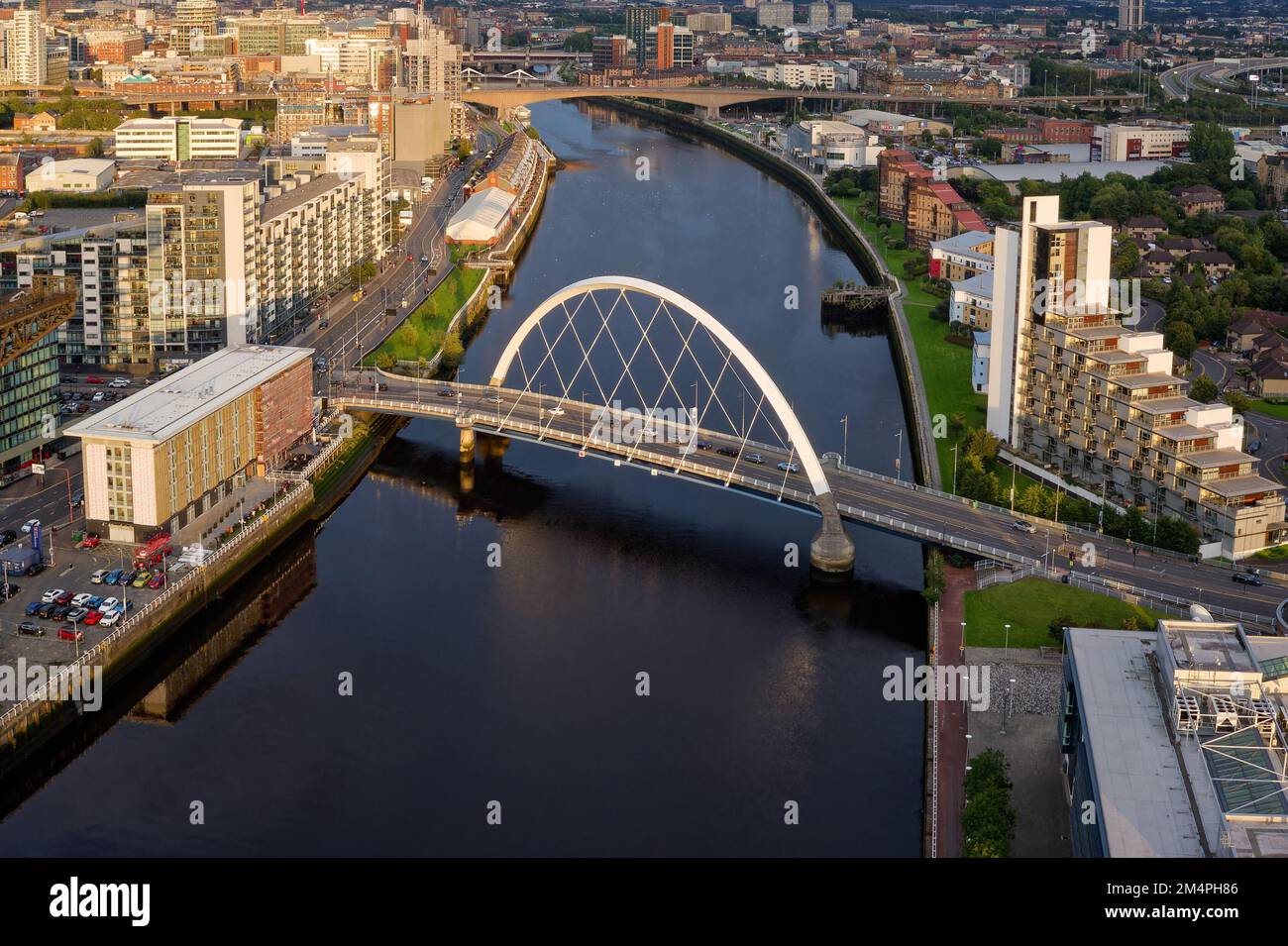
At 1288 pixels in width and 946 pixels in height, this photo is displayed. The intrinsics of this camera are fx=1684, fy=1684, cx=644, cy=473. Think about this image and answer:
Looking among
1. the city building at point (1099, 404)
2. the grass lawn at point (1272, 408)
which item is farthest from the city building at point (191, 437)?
the grass lawn at point (1272, 408)

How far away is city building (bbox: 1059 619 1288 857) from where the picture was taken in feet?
39.7

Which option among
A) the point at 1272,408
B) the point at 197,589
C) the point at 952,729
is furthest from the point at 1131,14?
the point at 952,729

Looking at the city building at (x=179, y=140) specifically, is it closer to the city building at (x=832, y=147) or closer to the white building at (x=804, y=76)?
the city building at (x=832, y=147)

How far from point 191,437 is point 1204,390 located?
14796 millimetres

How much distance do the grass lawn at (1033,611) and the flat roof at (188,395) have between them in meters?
9.79

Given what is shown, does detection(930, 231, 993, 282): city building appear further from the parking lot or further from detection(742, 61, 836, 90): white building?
detection(742, 61, 836, 90): white building

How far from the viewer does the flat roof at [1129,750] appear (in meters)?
12.1

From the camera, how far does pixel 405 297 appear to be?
33500mm

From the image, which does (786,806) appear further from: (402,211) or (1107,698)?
(402,211)

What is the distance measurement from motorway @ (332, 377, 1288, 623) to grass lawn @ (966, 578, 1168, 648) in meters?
0.56

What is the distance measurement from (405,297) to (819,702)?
18.5m

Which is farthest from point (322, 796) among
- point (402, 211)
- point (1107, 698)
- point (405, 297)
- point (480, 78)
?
point (480, 78)

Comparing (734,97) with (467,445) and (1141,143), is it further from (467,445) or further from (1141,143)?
(467,445)

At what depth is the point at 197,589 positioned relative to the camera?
1936 cm
